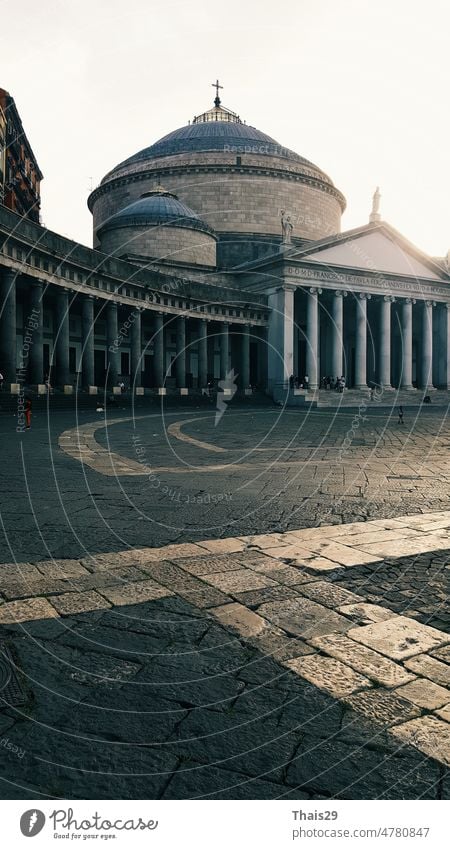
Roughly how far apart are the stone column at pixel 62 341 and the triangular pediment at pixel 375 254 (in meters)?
17.7

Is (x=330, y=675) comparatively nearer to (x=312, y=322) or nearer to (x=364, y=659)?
(x=364, y=659)

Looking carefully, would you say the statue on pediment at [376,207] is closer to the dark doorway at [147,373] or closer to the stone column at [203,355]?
the stone column at [203,355]

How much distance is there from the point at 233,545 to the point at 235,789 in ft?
9.98

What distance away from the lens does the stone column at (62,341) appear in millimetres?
26203

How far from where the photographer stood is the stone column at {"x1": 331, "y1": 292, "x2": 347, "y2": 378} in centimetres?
4244

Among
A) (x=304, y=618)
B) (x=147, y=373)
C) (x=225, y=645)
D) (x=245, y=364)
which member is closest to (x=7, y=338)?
(x=147, y=373)

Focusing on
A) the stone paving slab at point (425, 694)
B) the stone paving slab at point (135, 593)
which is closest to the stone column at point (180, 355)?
the stone paving slab at point (135, 593)

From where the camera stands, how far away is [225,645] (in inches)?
122

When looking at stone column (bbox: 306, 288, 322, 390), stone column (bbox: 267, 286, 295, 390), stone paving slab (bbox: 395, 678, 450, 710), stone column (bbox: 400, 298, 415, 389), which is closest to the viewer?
stone paving slab (bbox: 395, 678, 450, 710)

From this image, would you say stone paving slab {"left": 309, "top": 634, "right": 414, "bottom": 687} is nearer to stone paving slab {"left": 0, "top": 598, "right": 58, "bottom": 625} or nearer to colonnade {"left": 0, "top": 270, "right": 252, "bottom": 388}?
stone paving slab {"left": 0, "top": 598, "right": 58, "bottom": 625}

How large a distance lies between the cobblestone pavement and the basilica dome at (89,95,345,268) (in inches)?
1782

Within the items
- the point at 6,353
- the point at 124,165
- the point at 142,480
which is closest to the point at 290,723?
the point at 142,480

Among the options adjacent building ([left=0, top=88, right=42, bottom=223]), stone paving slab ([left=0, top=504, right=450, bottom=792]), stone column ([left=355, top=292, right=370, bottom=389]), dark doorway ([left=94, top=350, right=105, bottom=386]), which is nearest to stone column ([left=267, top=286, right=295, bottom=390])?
stone column ([left=355, top=292, right=370, bottom=389])
